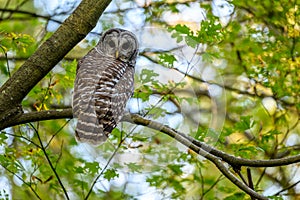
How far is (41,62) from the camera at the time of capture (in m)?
3.19

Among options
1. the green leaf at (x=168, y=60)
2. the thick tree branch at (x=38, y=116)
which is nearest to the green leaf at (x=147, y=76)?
the green leaf at (x=168, y=60)

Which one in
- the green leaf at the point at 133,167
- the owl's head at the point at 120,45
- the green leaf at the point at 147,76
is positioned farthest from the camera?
the green leaf at the point at 133,167

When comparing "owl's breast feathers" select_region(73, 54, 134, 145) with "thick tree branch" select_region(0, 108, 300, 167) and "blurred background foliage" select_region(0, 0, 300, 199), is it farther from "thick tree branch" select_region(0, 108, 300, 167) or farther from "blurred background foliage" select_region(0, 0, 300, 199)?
"thick tree branch" select_region(0, 108, 300, 167)

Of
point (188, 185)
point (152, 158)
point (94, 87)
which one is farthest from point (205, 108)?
point (94, 87)

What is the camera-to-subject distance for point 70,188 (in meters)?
5.62

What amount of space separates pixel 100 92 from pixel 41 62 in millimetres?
644

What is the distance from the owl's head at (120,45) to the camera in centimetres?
449

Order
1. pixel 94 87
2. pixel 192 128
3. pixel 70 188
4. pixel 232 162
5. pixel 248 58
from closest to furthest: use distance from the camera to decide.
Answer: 1. pixel 232 162
2. pixel 94 87
3. pixel 192 128
4. pixel 70 188
5. pixel 248 58

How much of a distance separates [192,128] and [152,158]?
1.90 feet

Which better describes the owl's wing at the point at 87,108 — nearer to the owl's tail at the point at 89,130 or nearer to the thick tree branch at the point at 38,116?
the owl's tail at the point at 89,130

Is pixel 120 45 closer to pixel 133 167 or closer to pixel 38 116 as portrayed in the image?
pixel 133 167

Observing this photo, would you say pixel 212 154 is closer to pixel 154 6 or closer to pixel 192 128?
pixel 192 128

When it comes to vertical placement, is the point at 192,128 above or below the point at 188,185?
below

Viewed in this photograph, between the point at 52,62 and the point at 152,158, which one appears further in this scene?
the point at 152,158
